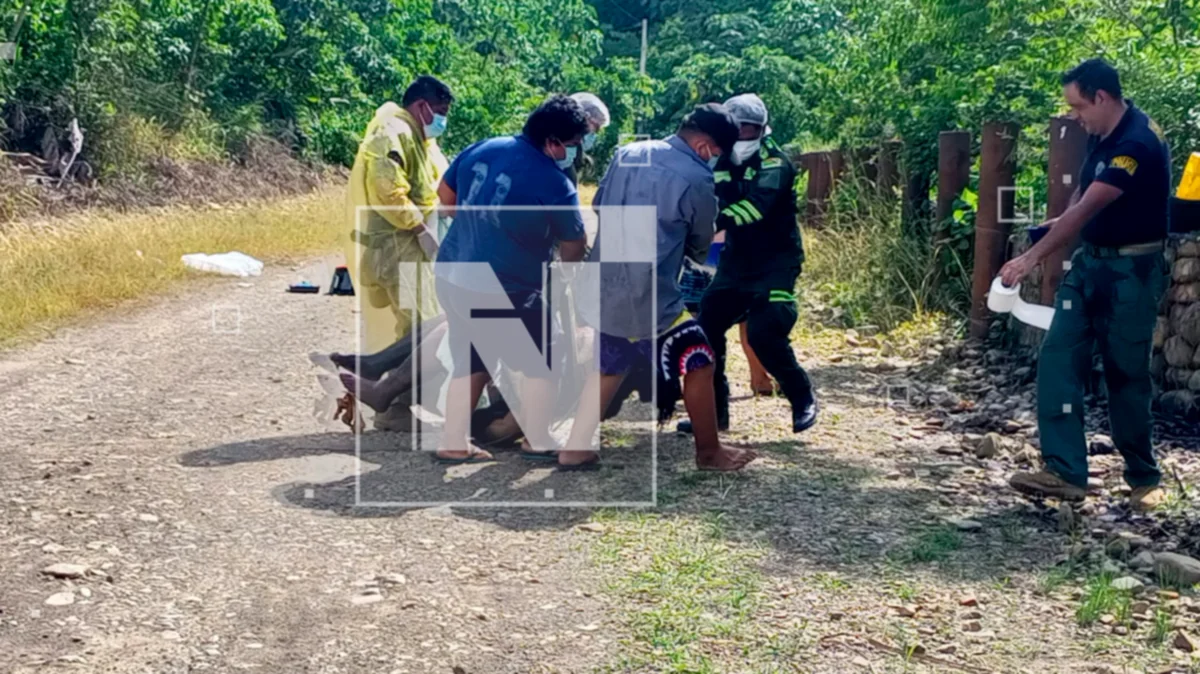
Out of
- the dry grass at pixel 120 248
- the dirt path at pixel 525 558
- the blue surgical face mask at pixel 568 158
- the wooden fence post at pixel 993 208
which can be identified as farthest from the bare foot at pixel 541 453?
the dry grass at pixel 120 248

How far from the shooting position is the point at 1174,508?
6.12 meters

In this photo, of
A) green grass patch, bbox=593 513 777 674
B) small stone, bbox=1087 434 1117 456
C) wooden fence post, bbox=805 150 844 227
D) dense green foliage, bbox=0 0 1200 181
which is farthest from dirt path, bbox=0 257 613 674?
wooden fence post, bbox=805 150 844 227

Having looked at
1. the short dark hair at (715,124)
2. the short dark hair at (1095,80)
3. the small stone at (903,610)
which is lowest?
the small stone at (903,610)

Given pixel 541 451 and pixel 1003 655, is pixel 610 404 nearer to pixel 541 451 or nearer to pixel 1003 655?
pixel 541 451

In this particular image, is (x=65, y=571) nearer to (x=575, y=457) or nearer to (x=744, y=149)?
(x=575, y=457)

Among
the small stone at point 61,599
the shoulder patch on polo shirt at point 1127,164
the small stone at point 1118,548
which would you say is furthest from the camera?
the shoulder patch on polo shirt at point 1127,164

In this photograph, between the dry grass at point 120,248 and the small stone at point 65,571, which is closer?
the small stone at point 65,571

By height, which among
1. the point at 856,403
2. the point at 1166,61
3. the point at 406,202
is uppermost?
the point at 1166,61

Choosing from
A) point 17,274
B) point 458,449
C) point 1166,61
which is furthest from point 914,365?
point 17,274

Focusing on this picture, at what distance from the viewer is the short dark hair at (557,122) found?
6445mm

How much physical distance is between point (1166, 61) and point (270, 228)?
487 inches

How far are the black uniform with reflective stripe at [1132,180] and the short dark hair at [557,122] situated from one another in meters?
2.16

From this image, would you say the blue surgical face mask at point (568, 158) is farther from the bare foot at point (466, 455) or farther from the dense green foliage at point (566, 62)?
the dense green foliage at point (566, 62)

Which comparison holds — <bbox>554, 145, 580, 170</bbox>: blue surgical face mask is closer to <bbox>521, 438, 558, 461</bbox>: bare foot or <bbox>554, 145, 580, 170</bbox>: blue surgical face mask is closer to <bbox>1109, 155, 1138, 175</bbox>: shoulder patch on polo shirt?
<bbox>521, 438, 558, 461</bbox>: bare foot
